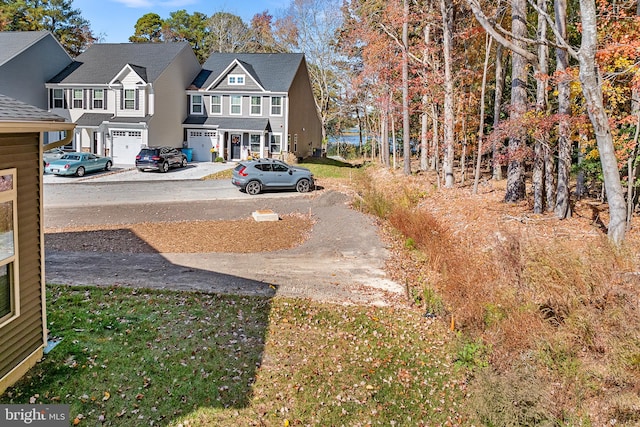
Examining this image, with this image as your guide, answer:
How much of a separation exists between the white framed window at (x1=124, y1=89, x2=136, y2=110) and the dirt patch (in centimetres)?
1977

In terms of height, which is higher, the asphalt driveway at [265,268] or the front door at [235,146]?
the front door at [235,146]

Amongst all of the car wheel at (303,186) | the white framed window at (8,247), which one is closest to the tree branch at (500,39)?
the car wheel at (303,186)

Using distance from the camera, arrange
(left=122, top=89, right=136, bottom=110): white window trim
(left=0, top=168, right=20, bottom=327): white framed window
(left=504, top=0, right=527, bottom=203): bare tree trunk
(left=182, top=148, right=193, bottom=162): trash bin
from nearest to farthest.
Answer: (left=0, top=168, right=20, bottom=327): white framed window → (left=504, top=0, right=527, bottom=203): bare tree trunk → (left=122, top=89, right=136, bottom=110): white window trim → (left=182, top=148, right=193, bottom=162): trash bin

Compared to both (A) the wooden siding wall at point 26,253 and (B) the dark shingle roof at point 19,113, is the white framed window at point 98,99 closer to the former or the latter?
(B) the dark shingle roof at point 19,113

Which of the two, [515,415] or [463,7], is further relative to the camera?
[463,7]

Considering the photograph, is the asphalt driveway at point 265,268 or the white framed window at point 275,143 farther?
the white framed window at point 275,143

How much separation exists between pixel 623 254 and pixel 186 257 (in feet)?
31.2

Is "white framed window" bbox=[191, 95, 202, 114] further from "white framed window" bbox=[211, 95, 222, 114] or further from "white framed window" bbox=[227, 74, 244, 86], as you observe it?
"white framed window" bbox=[227, 74, 244, 86]

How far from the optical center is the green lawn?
231 inches

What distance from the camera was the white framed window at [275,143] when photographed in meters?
36.1

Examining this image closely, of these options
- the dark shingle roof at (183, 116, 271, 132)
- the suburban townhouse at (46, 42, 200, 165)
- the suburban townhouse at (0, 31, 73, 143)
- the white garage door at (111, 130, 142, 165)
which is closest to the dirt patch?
the white garage door at (111, 130, 142, 165)

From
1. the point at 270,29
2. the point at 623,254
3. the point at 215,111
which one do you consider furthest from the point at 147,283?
the point at 270,29

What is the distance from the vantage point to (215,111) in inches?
1458

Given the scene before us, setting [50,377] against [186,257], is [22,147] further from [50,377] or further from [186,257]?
[186,257]
